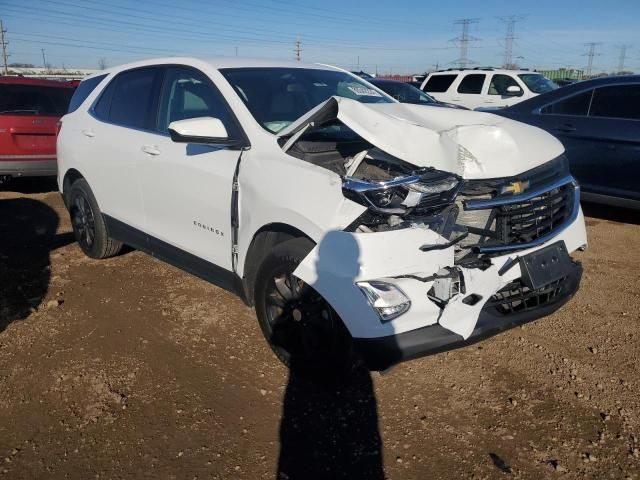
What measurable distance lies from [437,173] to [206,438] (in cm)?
177

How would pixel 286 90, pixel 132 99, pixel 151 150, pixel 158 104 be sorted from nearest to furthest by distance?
pixel 286 90
pixel 151 150
pixel 158 104
pixel 132 99

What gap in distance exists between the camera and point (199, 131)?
3170 mm

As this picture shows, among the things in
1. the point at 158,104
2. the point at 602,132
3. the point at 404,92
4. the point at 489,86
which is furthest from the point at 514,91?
the point at 158,104

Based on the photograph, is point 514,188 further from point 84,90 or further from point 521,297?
point 84,90

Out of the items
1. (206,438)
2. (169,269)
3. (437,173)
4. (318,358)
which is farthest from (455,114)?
(169,269)

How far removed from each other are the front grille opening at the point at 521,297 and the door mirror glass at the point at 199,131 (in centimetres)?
181

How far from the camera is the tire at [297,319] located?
277 cm

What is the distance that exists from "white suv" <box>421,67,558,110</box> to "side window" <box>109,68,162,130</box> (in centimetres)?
986

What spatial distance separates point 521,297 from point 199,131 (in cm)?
206

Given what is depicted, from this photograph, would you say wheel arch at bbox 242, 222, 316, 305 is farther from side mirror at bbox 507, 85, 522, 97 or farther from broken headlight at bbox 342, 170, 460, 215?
side mirror at bbox 507, 85, 522, 97

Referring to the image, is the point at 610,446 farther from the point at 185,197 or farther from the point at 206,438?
the point at 185,197

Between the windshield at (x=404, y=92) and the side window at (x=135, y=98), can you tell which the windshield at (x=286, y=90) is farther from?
the windshield at (x=404, y=92)

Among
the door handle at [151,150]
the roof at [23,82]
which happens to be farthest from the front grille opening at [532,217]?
the roof at [23,82]

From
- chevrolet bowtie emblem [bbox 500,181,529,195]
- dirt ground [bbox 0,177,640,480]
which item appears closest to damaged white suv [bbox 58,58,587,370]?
chevrolet bowtie emblem [bbox 500,181,529,195]
